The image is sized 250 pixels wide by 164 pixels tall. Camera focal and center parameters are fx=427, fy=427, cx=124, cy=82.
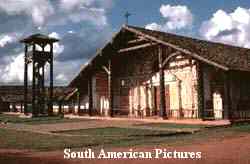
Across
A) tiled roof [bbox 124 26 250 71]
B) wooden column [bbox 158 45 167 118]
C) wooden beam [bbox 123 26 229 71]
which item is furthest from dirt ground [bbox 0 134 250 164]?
wooden column [bbox 158 45 167 118]

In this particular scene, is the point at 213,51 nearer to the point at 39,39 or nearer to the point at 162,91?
the point at 162,91

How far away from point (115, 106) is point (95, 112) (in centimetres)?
183

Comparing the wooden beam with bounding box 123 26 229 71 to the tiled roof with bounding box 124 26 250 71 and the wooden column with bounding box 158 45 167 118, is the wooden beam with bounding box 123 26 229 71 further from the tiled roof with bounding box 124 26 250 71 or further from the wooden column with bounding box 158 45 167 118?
the wooden column with bounding box 158 45 167 118

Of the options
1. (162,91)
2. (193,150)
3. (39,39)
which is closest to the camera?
(193,150)

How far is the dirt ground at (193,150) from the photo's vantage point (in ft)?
31.2

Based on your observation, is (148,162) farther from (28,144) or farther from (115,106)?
(115,106)

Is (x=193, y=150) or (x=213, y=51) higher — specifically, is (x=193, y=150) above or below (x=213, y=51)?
below

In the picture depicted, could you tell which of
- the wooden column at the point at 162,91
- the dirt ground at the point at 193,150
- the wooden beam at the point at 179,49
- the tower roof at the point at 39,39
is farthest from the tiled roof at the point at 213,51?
the dirt ground at the point at 193,150

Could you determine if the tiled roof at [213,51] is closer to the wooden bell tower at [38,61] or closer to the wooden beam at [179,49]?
the wooden beam at [179,49]

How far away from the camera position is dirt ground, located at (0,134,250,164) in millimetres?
9500

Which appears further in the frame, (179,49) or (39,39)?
(39,39)

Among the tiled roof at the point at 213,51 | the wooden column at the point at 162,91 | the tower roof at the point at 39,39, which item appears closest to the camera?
the tiled roof at the point at 213,51

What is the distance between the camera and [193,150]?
1112 centimetres

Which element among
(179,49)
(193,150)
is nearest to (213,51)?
(179,49)
